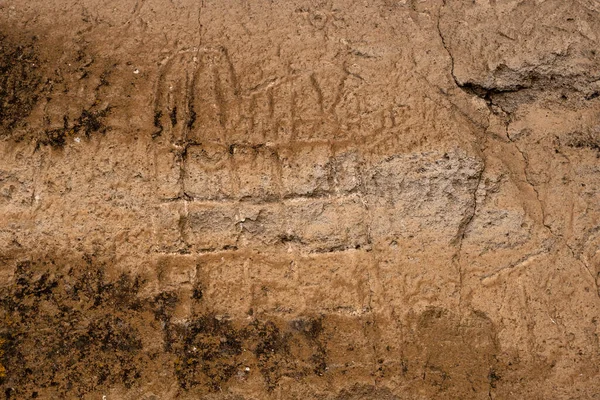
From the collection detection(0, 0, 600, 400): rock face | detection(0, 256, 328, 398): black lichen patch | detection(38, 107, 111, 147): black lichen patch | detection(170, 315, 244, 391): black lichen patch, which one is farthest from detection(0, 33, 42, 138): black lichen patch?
detection(170, 315, 244, 391): black lichen patch

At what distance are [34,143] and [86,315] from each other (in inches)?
38.7

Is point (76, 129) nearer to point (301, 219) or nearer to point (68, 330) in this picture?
point (68, 330)

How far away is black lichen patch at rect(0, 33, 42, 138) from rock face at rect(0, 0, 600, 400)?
12 millimetres

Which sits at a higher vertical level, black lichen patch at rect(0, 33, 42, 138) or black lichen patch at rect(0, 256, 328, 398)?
black lichen patch at rect(0, 33, 42, 138)

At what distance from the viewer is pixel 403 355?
347cm

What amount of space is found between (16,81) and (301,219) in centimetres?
180

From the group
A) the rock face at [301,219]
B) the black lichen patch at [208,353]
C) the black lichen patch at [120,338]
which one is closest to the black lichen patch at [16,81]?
the rock face at [301,219]

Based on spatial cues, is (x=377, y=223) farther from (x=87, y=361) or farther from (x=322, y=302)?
(x=87, y=361)

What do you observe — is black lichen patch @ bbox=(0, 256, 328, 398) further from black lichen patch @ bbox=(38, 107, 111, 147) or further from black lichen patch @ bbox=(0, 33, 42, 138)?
black lichen patch @ bbox=(0, 33, 42, 138)

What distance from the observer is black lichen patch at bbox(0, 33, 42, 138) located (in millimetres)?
3504

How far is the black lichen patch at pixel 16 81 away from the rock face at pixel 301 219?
0.04 feet

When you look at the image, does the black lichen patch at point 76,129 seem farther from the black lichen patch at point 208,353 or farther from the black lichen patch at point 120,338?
the black lichen patch at point 208,353

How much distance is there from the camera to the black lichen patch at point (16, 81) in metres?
3.50

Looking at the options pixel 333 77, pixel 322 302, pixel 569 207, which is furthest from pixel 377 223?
pixel 569 207
